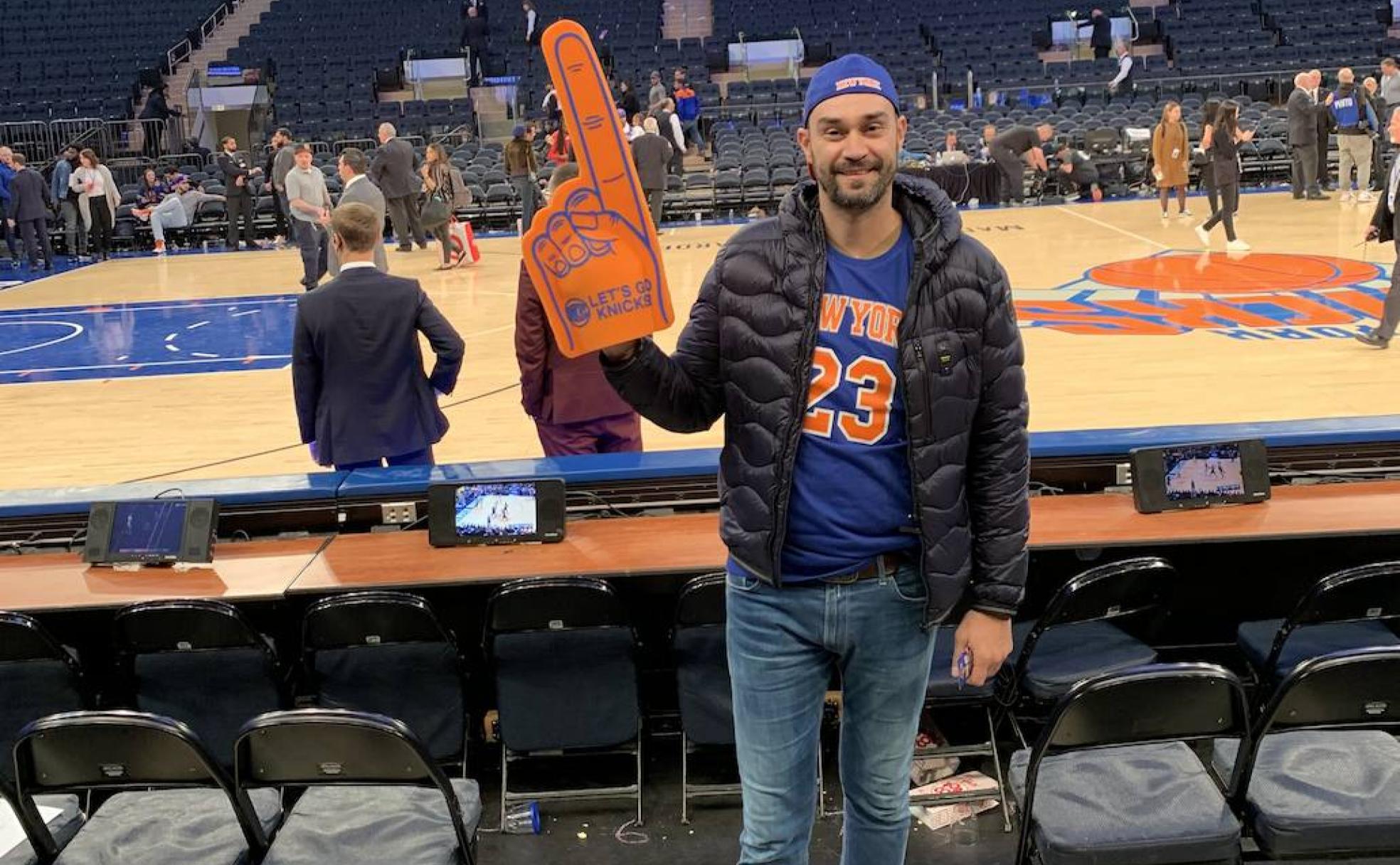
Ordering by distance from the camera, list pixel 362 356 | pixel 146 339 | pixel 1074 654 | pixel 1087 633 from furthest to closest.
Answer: pixel 146 339 → pixel 362 356 → pixel 1087 633 → pixel 1074 654

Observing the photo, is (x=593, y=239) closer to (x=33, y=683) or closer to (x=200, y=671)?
(x=200, y=671)

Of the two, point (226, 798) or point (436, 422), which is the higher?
point (436, 422)

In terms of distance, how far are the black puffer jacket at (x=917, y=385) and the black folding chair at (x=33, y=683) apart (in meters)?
2.11

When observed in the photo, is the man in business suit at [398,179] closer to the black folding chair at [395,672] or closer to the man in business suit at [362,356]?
the man in business suit at [362,356]

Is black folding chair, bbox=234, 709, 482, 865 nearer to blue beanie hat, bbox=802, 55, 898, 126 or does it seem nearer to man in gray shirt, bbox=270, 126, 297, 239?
blue beanie hat, bbox=802, 55, 898, 126

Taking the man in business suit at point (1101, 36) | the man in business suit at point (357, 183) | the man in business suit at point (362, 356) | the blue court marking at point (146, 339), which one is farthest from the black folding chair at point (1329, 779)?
the man in business suit at point (1101, 36)

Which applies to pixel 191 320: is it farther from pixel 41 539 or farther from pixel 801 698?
pixel 801 698

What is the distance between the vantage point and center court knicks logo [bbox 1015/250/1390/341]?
910 cm

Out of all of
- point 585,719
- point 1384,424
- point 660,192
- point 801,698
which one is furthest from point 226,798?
point 660,192

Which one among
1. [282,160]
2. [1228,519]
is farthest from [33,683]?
[282,160]

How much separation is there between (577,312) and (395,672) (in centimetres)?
180

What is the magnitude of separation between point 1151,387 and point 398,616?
5.24m

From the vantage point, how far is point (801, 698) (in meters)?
2.31

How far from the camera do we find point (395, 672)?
3.64 metres
